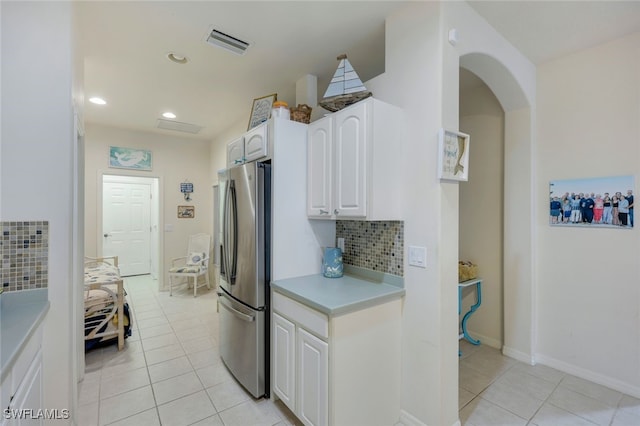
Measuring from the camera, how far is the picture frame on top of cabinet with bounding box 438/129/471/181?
1751 millimetres

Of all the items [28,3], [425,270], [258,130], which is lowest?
[425,270]

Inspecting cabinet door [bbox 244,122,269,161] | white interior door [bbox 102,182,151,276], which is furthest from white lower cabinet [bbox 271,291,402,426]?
white interior door [bbox 102,182,151,276]

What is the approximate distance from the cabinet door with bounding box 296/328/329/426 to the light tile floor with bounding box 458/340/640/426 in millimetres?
1056

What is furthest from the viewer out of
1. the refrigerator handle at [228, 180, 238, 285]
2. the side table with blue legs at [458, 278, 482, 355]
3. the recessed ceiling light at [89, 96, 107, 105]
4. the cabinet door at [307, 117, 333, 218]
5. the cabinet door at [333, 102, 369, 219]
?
the recessed ceiling light at [89, 96, 107, 105]

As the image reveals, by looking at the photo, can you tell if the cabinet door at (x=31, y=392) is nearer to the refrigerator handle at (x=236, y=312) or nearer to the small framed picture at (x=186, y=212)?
the refrigerator handle at (x=236, y=312)

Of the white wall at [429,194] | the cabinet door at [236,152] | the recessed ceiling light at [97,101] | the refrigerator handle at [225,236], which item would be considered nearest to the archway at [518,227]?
the white wall at [429,194]

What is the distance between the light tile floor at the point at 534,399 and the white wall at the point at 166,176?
16.2ft

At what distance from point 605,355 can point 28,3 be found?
15.2 feet

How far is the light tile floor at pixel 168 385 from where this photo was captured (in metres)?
2.00

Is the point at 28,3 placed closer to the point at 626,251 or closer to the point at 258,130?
the point at 258,130

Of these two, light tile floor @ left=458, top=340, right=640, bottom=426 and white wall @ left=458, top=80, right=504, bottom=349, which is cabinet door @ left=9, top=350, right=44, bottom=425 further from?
white wall @ left=458, top=80, right=504, bottom=349

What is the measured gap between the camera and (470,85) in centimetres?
314

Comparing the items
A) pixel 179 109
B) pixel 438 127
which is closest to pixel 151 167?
pixel 179 109

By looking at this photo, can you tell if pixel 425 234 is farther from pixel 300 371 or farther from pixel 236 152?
pixel 236 152
